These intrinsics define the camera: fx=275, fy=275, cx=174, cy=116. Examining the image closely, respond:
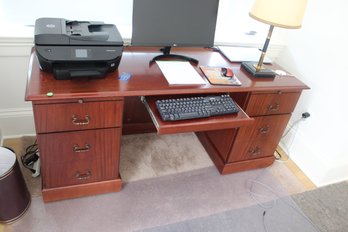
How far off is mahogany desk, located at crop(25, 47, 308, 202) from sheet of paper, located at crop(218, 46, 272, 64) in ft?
0.21

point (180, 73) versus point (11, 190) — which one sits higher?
point (180, 73)

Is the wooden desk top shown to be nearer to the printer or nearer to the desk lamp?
the printer

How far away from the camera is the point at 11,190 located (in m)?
1.34

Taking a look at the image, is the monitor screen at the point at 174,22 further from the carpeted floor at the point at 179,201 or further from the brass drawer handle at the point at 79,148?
the carpeted floor at the point at 179,201

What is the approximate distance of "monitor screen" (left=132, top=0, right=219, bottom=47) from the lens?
1484mm

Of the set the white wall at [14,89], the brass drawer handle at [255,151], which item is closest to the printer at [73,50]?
the white wall at [14,89]

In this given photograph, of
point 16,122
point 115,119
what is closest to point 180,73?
point 115,119

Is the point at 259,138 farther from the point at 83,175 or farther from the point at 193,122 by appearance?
the point at 83,175

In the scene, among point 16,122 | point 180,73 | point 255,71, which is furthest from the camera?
point 16,122

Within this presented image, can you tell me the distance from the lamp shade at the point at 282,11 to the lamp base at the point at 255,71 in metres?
0.30

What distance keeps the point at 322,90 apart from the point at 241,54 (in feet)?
2.00

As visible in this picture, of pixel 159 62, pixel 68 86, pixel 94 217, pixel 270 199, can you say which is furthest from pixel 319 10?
pixel 94 217

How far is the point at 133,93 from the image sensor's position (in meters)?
1.29

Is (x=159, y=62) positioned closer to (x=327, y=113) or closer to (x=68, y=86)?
(x=68, y=86)
